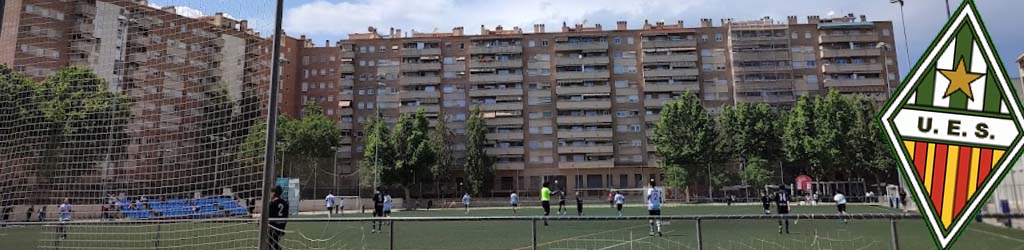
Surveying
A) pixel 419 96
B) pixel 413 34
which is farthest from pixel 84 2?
pixel 413 34

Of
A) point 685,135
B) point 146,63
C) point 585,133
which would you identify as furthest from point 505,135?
point 146,63

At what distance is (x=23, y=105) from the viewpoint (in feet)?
38.2

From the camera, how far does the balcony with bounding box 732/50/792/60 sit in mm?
75625

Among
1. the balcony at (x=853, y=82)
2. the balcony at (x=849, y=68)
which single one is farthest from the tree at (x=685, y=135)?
the balcony at (x=849, y=68)

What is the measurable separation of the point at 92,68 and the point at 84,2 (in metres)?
1.63

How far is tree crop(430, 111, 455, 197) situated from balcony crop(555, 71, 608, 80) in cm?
1577

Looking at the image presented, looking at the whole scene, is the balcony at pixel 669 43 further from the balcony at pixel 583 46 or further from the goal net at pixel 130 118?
Result: the goal net at pixel 130 118

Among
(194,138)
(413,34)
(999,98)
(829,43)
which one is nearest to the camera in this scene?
(999,98)

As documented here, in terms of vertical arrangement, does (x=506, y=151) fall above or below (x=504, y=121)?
below

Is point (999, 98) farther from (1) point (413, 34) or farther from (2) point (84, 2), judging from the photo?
(1) point (413, 34)

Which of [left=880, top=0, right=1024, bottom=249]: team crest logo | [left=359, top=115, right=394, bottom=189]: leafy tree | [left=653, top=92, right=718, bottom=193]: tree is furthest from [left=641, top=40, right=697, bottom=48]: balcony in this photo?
[left=880, top=0, right=1024, bottom=249]: team crest logo

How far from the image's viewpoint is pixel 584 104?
251ft

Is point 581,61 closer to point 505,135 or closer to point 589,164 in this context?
point 589,164

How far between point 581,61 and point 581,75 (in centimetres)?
189
